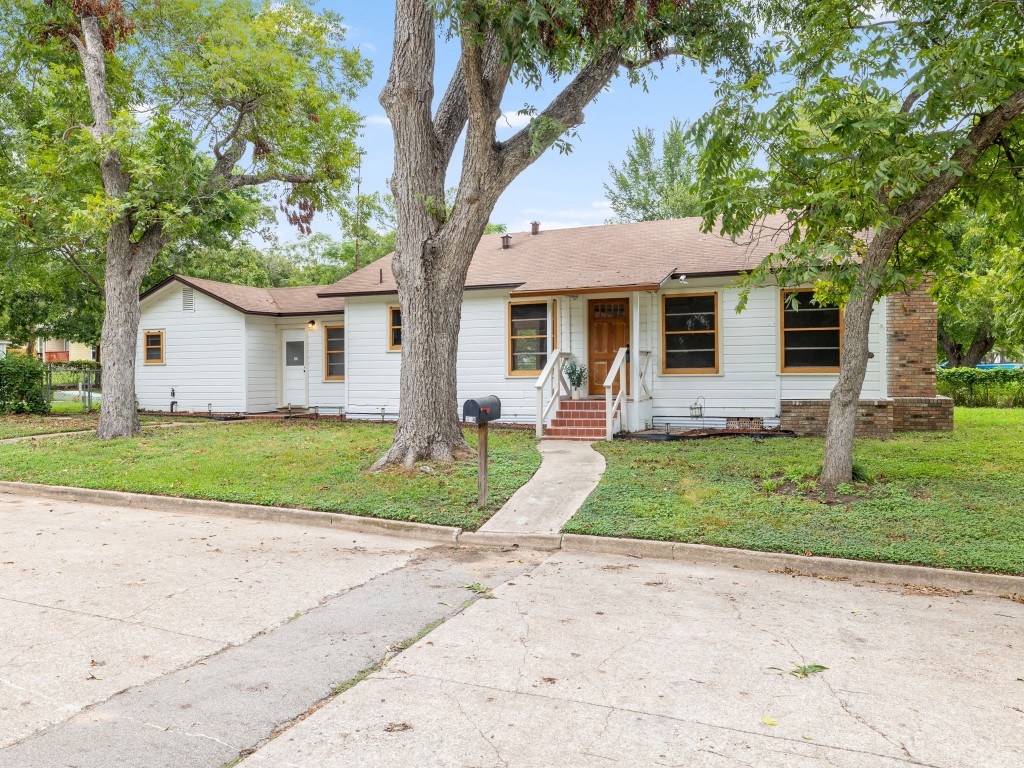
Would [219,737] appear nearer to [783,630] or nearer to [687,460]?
[783,630]

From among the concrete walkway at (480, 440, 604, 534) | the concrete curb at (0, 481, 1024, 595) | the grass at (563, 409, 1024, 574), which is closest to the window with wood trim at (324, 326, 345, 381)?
the concrete walkway at (480, 440, 604, 534)

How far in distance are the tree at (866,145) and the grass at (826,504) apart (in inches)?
29.5

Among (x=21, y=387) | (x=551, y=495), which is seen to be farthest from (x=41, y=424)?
(x=551, y=495)

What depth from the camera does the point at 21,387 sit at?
19.3m

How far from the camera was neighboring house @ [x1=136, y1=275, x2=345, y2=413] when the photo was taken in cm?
1864

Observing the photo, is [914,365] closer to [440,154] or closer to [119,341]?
[440,154]

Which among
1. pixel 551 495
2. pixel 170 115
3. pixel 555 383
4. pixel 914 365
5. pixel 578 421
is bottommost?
pixel 551 495

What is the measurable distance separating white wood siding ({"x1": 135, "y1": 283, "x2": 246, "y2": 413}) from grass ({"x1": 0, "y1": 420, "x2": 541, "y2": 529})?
4956mm

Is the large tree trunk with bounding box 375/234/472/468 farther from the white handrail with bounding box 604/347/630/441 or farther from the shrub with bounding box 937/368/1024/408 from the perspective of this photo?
the shrub with bounding box 937/368/1024/408

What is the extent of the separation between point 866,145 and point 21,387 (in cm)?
2106

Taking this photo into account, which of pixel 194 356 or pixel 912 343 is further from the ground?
pixel 194 356

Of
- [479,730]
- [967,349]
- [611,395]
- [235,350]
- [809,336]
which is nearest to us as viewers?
[479,730]

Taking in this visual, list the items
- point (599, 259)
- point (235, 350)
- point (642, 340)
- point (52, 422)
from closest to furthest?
point (642, 340) → point (599, 259) → point (52, 422) → point (235, 350)

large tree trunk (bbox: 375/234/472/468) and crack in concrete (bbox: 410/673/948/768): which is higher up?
large tree trunk (bbox: 375/234/472/468)
